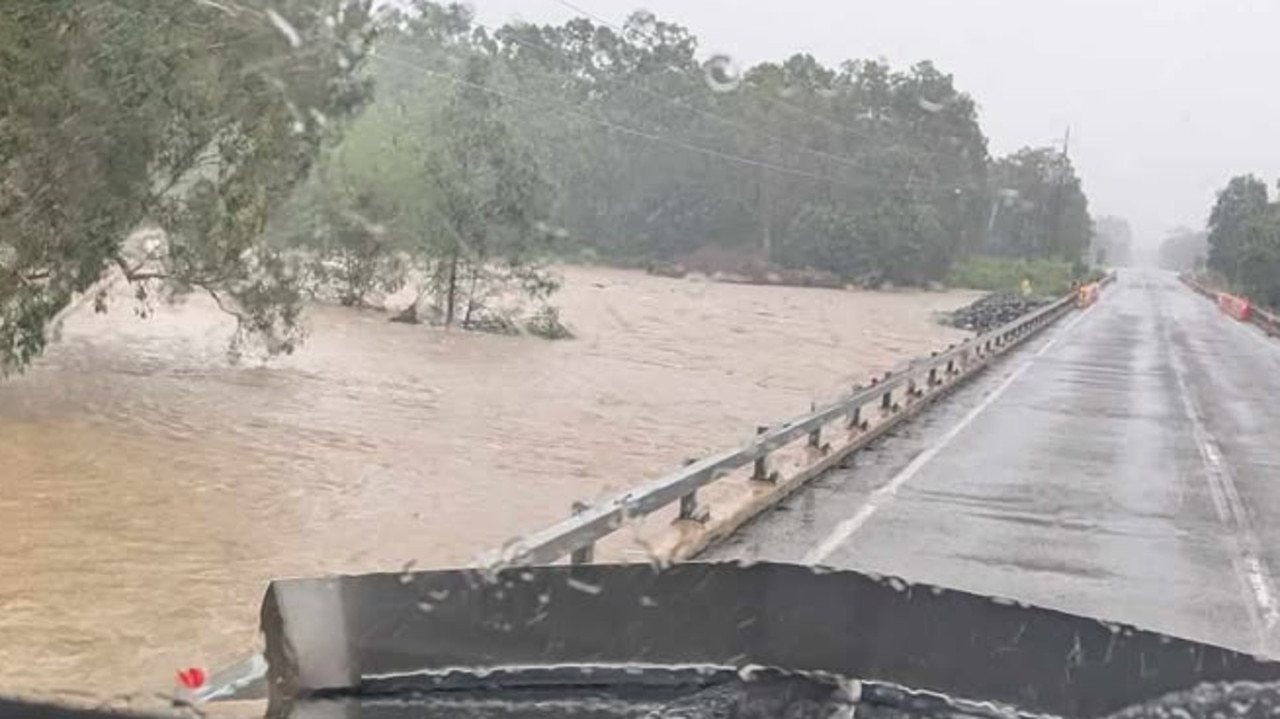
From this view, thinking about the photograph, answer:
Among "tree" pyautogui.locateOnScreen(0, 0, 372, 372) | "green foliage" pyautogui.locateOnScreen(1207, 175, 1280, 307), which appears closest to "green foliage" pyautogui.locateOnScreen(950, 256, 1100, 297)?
"green foliage" pyautogui.locateOnScreen(1207, 175, 1280, 307)

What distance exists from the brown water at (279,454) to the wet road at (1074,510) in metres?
2.95

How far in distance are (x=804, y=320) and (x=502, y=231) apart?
18062mm

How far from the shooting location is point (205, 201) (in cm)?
1897

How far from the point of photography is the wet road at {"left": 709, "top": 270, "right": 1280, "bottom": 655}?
8.48 m

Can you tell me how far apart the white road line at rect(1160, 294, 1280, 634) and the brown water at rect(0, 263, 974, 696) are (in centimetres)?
543

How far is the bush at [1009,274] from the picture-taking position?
287 feet

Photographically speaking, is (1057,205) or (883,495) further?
(1057,205)

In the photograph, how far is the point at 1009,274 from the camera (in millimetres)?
90875

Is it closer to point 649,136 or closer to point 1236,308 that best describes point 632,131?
point 649,136

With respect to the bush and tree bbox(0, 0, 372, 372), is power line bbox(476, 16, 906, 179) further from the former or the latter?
tree bbox(0, 0, 372, 372)

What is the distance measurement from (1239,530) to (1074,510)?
1213 millimetres

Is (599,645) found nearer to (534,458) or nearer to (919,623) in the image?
(919,623)

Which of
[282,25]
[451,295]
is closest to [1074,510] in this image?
[282,25]

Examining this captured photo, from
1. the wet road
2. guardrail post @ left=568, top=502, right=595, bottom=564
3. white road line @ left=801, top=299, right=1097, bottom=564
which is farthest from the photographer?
white road line @ left=801, top=299, right=1097, bottom=564
